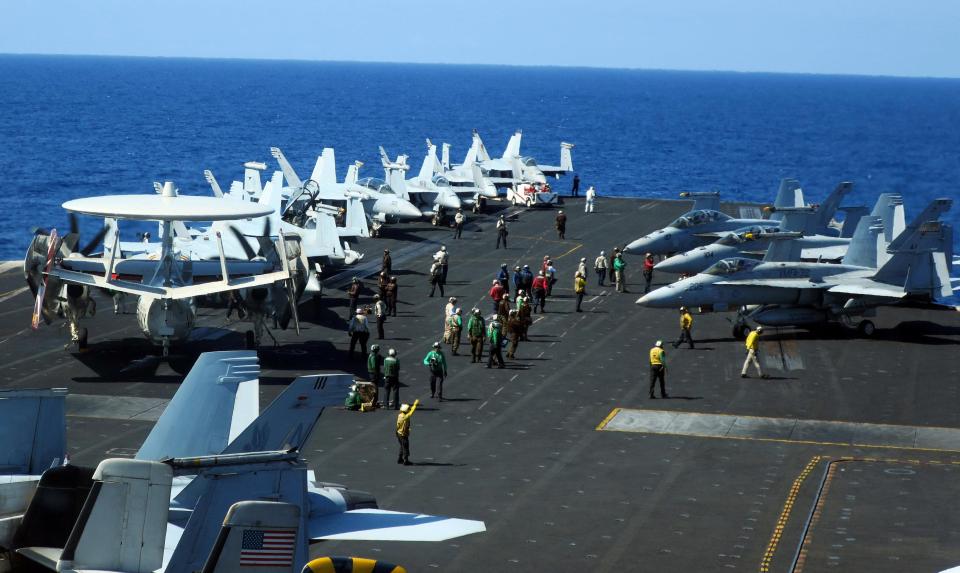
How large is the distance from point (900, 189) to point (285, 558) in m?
136

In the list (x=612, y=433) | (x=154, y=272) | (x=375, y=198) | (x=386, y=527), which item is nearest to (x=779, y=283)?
(x=612, y=433)

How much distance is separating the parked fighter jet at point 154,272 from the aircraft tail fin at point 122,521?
70.6ft

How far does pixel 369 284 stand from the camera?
52.4 meters

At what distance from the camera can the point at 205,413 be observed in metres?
18.7

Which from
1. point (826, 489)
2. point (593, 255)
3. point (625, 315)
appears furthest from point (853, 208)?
point (826, 489)

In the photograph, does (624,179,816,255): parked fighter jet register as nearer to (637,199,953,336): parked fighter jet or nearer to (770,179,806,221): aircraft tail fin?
(770,179,806,221): aircraft tail fin

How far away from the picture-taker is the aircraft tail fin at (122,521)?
1473cm

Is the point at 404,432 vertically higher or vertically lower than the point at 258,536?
lower

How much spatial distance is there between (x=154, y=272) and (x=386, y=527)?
25156mm

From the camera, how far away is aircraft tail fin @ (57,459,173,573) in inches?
580

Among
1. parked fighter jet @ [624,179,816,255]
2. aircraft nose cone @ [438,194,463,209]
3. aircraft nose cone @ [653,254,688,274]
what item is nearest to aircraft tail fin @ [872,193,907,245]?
parked fighter jet @ [624,179,816,255]

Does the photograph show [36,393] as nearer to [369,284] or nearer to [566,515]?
[566,515]

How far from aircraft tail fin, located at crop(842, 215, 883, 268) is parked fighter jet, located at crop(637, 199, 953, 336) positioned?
2.10 metres

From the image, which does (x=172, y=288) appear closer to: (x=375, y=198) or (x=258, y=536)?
(x=258, y=536)
